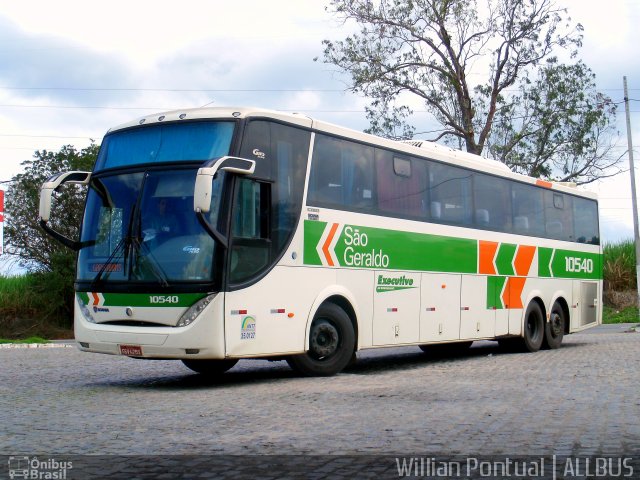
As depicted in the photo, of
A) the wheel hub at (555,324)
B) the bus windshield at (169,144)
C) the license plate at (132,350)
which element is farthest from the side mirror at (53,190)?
the wheel hub at (555,324)

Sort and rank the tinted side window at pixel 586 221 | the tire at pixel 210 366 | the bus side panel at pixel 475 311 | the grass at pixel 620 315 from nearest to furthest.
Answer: the tire at pixel 210 366 → the bus side panel at pixel 475 311 → the tinted side window at pixel 586 221 → the grass at pixel 620 315

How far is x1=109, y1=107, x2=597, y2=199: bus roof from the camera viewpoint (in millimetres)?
11617

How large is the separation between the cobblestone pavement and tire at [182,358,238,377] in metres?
0.26

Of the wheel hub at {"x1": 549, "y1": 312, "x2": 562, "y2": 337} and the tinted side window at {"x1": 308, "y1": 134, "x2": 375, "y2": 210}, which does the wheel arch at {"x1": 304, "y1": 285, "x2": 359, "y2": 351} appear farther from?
Answer: the wheel hub at {"x1": 549, "y1": 312, "x2": 562, "y2": 337}

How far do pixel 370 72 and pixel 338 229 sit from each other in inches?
1130

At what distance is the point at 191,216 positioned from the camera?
11.0 meters

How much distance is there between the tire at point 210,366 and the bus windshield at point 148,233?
238 cm

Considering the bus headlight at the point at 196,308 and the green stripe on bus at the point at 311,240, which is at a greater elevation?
the green stripe on bus at the point at 311,240

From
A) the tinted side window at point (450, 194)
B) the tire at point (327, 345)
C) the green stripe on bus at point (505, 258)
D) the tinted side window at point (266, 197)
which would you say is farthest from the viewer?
the green stripe on bus at point (505, 258)

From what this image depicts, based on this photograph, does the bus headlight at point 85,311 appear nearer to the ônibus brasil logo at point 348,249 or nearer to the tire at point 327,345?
the tire at point 327,345

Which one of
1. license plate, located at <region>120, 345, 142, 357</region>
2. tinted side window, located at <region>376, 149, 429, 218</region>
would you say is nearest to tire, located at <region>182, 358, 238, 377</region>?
Answer: license plate, located at <region>120, 345, 142, 357</region>

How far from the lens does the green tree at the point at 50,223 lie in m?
41.6

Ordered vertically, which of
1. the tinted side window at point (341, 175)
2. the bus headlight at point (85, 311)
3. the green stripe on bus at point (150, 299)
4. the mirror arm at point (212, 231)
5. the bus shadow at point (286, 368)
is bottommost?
the bus shadow at point (286, 368)

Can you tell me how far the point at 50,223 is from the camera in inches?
1635
